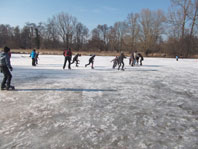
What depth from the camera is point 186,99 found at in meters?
4.26

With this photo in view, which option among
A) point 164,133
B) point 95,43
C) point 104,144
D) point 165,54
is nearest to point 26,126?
point 104,144

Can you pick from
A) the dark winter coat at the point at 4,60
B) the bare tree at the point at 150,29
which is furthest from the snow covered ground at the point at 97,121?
the bare tree at the point at 150,29

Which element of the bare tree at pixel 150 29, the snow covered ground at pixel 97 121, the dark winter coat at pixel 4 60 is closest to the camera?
the snow covered ground at pixel 97 121

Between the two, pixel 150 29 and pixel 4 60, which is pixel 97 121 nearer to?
pixel 4 60

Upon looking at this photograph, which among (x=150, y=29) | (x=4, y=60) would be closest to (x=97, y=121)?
(x=4, y=60)

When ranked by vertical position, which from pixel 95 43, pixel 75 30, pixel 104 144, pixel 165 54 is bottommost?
pixel 104 144

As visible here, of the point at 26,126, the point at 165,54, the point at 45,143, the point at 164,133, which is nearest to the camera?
the point at 45,143

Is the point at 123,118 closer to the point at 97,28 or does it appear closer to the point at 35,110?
the point at 35,110

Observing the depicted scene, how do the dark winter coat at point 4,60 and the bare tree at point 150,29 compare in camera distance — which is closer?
the dark winter coat at point 4,60

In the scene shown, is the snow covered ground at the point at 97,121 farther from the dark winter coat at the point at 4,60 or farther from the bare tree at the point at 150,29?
the bare tree at the point at 150,29

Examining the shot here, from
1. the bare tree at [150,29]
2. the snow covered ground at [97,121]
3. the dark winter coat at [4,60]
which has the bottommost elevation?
the snow covered ground at [97,121]

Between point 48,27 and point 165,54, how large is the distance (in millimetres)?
49296

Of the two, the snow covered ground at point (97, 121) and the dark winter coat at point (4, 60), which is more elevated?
the dark winter coat at point (4, 60)

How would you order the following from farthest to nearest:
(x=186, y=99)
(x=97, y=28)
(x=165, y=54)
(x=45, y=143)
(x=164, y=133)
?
1. (x=97, y=28)
2. (x=165, y=54)
3. (x=186, y=99)
4. (x=164, y=133)
5. (x=45, y=143)
